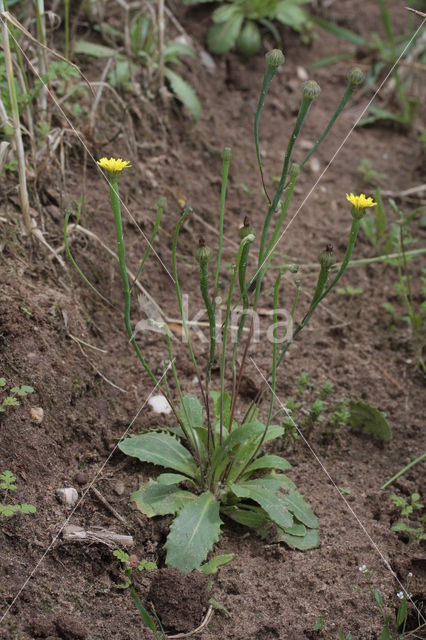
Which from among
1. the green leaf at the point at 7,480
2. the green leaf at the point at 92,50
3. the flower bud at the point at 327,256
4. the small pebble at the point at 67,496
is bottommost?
the small pebble at the point at 67,496

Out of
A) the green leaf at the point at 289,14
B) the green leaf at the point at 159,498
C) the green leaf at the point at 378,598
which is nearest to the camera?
the green leaf at the point at 378,598

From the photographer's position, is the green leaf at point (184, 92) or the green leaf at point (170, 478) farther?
the green leaf at point (184, 92)

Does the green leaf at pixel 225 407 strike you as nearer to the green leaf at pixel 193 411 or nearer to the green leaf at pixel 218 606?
the green leaf at pixel 193 411

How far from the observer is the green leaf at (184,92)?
310 cm

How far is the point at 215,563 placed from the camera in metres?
1.74

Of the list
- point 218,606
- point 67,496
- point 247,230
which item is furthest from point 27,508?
point 247,230

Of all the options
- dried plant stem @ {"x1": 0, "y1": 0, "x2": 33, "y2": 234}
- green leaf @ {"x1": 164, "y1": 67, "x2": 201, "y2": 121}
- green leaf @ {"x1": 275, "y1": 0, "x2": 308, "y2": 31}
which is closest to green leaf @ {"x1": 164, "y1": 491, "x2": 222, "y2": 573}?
dried plant stem @ {"x1": 0, "y1": 0, "x2": 33, "y2": 234}

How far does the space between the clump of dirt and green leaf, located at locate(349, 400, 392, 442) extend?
79 centimetres

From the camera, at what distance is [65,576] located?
1.64 meters

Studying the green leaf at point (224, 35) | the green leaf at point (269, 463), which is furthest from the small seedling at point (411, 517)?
the green leaf at point (224, 35)

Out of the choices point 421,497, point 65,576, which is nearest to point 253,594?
point 65,576

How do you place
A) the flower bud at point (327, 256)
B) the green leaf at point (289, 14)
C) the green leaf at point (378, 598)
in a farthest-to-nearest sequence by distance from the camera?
the green leaf at point (289, 14) → the green leaf at point (378, 598) → the flower bud at point (327, 256)

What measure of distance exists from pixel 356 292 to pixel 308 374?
0.49 metres

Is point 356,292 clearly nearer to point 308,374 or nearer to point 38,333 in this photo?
point 308,374
